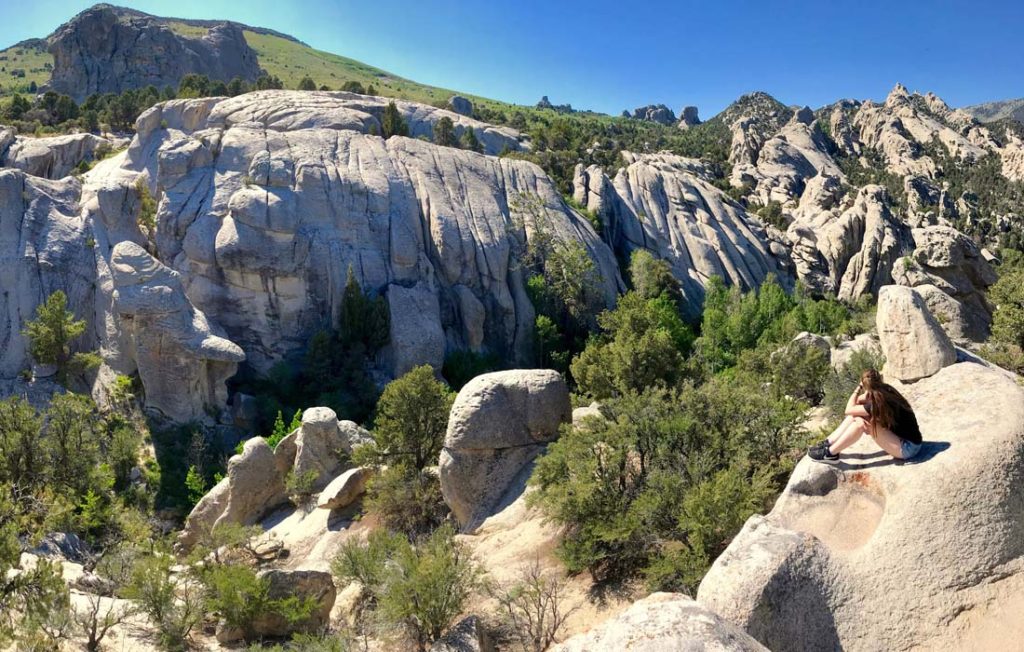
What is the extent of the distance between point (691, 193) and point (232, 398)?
5096 cm

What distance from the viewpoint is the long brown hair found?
26.5 ft

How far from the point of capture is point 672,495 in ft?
37.8

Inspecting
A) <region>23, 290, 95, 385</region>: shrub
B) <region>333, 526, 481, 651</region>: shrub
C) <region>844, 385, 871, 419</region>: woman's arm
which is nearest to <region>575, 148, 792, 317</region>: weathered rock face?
<region>23, 290, 95, 385</region>: shrub

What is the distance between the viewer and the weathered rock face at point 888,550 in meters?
7.01

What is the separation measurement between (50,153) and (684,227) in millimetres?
58293

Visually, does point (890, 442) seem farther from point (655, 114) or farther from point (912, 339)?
point (655, 114)

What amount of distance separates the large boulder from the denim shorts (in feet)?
33.3

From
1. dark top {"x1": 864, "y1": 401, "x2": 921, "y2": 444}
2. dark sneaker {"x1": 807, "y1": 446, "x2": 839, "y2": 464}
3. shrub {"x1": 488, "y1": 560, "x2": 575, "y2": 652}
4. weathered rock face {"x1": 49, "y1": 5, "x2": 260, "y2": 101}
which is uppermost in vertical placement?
weathered rock face {"x1": 49, "y1": 5, "x2": 260, "y2": 101}

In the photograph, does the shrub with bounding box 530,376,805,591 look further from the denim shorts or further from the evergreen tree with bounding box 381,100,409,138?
the evergreen tree with bounding box 381,100,409,138

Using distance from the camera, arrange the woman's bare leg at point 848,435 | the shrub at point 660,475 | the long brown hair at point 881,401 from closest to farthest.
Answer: the long brown hair at point 881,401, the woman's bare leg at point 848,435, the shrub at point 660,475

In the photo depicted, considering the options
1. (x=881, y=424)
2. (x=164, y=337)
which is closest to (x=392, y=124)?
(x=164, y=337)

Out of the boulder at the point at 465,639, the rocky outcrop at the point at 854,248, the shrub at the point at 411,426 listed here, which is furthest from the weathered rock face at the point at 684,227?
the boulder at the point at 465,639

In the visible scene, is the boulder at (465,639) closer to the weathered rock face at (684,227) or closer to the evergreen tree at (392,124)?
the weathered rock face at (684,227)

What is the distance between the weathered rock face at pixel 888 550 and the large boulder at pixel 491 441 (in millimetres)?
9461
